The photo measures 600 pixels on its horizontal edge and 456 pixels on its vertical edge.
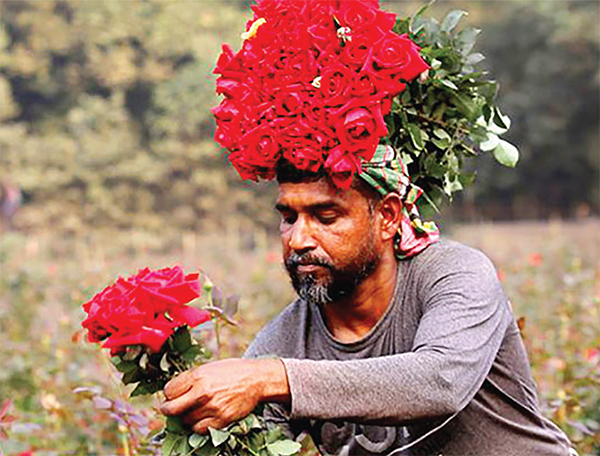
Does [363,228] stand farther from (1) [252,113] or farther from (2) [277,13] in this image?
(2) [277,13]

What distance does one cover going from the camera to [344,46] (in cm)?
→ 237

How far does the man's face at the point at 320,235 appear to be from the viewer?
239cm

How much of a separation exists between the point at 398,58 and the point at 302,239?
1.52 feet

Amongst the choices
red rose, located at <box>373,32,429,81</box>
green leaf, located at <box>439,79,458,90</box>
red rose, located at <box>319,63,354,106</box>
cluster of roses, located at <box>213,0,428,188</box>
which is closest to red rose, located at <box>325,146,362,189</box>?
cluster of roses, located at <box>213,0,428,188</box>

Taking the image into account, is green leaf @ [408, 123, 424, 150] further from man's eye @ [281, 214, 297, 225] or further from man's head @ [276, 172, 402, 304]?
man's eye @ [281, 214, 297, 225]

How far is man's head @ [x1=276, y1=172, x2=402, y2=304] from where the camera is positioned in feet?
7.85

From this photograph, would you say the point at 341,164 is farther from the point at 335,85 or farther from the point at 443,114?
the point at 443,114

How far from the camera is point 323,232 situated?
2.41 m

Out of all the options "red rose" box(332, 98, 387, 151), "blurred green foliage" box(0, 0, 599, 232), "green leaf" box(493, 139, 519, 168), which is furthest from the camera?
"blurred green foliage" box(0, 0, 599, 232)

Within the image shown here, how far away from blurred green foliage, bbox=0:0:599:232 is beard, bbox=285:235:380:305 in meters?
29.5

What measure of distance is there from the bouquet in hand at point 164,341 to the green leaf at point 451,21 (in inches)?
46.3

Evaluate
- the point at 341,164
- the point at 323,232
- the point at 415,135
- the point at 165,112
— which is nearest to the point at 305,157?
the point at 341,164

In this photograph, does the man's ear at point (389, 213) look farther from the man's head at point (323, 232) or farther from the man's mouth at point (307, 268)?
the man's mouth at point (307, 268)

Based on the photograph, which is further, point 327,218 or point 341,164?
point 327,218
